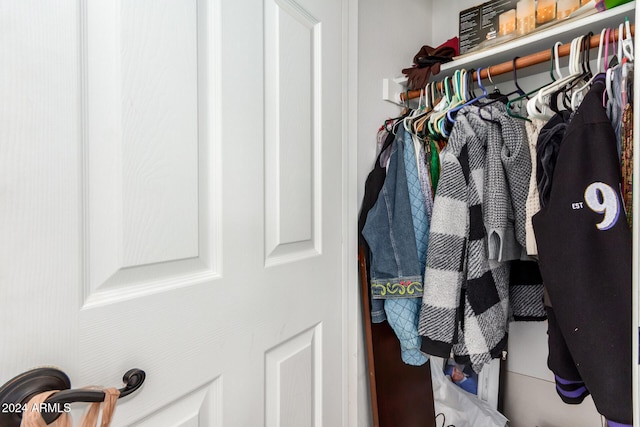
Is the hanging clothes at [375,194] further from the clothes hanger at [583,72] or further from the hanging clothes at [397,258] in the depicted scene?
the clothes hanger at [583,72]

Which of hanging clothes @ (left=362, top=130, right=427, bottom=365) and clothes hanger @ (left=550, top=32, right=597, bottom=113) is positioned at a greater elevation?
clothes hanger @ (left=550, top=32, right=597, bottom=113)

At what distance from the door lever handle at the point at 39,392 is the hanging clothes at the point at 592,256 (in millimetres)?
873

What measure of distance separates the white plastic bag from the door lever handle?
1295 millimetres

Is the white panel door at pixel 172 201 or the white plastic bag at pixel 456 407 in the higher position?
the white panel door at pixel 172 201

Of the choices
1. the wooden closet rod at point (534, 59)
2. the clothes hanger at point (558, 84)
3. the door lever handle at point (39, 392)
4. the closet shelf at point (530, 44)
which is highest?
the closet shelf at point (530, 44)

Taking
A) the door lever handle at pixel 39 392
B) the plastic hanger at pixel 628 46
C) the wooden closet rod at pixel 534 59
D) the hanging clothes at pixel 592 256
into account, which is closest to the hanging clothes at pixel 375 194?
the wooden closet rod at pixel 534 59

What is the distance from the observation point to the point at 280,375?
79 cm

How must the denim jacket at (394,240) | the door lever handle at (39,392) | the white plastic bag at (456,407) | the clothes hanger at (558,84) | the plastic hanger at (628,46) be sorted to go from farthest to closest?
the white plastic bag at (456,407) → the denim jacket at (394,240) → the clothes hanger at (558,84) → the plastic hanger at (628,46) → the door lever handle at (39,392)

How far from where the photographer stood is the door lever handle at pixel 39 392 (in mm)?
383

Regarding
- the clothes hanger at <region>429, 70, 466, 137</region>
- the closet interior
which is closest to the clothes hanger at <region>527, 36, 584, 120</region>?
the closet interior

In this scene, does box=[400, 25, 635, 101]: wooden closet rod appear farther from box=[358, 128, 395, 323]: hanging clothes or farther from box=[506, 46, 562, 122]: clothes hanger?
box=[358, 128, 395, 323]: hanging clothes

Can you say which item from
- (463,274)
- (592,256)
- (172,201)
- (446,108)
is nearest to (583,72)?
(446,108)

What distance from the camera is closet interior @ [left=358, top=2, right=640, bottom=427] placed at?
647 millimetres

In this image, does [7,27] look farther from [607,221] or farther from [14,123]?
[607,221]
